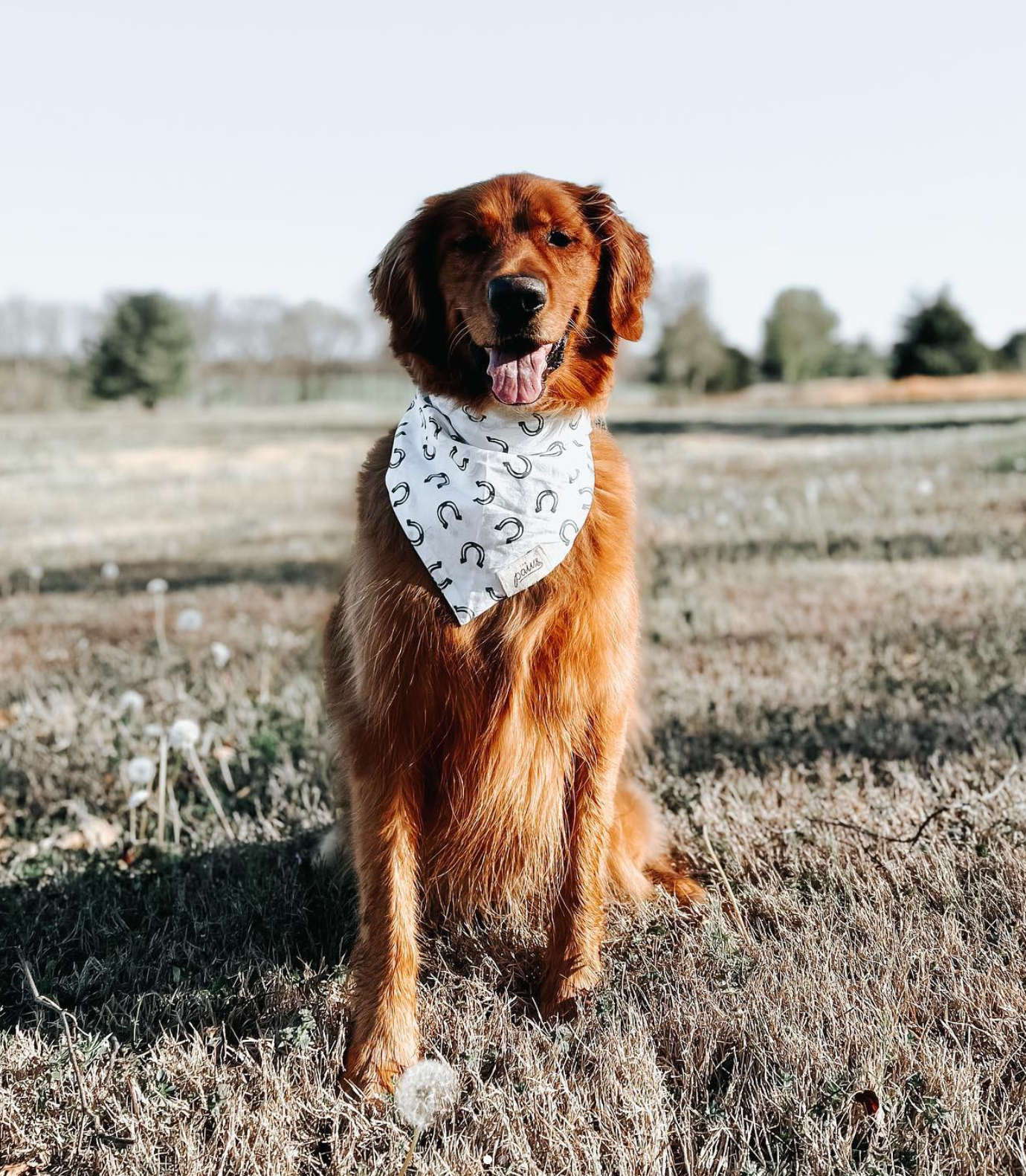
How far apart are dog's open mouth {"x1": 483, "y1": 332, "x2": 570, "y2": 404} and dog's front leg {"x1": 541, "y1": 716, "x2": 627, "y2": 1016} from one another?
2.53ft

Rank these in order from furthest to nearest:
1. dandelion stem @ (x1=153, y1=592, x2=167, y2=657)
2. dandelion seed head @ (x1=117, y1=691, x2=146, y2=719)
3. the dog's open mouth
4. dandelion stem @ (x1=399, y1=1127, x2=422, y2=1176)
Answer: dandelion stem @ (x1=153, y1=592, x2=167, y2=657) → dandelion seed head @ (x1=117, y1=691, x2=146, y2=719) → the dog's open mouth → dandelion stem @ (x1=399, y1=1127, x2=422, y2=1176)

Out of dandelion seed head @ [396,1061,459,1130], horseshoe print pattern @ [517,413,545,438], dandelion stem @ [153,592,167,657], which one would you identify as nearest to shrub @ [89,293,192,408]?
dandelion stem @ [153,592,167,657]

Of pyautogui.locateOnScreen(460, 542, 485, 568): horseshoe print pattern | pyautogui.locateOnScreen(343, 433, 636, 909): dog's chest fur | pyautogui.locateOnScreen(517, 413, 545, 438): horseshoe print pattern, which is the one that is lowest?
pyautogui.locateOnScreen(343, 433, 636, 909): dog's chest fur

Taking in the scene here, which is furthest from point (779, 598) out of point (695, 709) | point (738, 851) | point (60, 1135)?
point (60, 1135)

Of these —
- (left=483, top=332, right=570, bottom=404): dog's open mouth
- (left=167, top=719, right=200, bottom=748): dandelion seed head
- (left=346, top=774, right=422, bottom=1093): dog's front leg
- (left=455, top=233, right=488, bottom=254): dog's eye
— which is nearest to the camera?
(left=346, top=774, right=422, bottom=1093): dog's front leg

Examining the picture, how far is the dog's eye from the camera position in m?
2.30

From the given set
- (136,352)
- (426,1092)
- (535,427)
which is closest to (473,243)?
(535,427)

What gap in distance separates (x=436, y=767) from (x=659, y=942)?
0.69 m

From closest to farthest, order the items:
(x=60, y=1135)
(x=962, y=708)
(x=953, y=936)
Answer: (x=60, y=1135) < (x=953, y=936) < (x=962, y=708)

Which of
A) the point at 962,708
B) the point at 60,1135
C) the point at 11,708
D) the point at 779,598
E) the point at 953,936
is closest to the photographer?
the point at 60,1135

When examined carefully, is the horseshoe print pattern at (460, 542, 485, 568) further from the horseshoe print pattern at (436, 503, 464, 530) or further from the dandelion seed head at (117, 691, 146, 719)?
the dandelion seed head at (117, 691, 146, 719)

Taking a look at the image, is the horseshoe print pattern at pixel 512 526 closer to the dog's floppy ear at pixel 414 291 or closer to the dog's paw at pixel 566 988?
the dog's floppy ear at pixel 414 291

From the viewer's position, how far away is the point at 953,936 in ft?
7.25

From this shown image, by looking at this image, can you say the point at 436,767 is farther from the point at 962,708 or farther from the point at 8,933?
the point at 962,708
